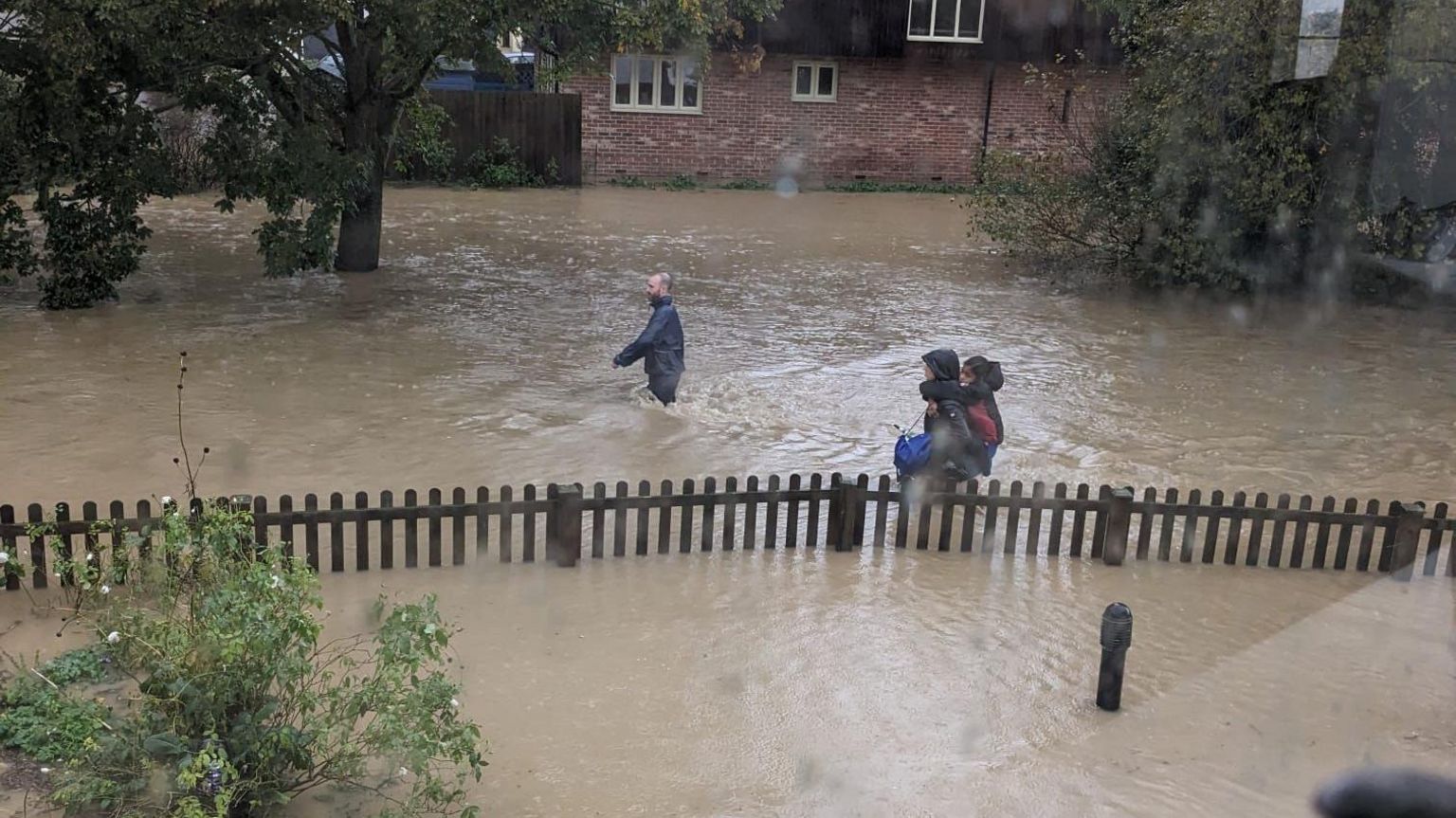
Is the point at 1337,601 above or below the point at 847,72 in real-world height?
below

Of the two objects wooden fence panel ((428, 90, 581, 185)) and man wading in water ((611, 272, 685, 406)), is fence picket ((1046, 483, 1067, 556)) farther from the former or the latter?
wooden fence panel ((428, 90, 581, 185))

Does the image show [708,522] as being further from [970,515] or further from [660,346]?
[660,346]

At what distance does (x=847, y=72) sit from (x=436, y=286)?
16004mm

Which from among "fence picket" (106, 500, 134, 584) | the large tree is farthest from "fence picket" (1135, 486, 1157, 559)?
the large tree

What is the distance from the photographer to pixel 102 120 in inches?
509

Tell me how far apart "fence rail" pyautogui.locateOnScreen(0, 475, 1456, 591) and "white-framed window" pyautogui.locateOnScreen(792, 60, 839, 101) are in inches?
877

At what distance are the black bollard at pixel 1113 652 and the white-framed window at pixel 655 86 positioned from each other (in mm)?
23939

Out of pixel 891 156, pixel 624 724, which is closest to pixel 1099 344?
pixel 624 724

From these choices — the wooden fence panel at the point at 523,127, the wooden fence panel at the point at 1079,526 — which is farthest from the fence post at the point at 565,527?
the wooden fence panel at the point at 523,127

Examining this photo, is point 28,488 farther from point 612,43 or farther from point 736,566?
point 612,43

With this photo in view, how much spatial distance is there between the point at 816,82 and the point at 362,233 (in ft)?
50.6

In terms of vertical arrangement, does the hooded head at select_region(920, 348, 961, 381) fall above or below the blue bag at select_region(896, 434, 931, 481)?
above

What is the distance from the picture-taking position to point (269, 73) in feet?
45.9

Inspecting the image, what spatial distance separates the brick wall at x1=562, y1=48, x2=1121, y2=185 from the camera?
28484 mm
